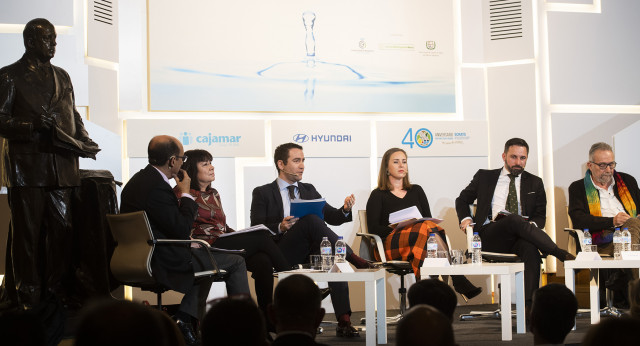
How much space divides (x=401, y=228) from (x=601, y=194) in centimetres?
180

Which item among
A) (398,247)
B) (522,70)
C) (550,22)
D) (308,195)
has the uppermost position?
(550,22)

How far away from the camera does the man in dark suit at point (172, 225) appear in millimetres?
4414

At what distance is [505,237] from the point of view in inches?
224

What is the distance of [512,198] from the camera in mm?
6188

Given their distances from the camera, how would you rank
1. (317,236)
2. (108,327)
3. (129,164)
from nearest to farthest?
(108,327)
(317,236)
(129,164)

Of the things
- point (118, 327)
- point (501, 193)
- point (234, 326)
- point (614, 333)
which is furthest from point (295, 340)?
point (501, 193)

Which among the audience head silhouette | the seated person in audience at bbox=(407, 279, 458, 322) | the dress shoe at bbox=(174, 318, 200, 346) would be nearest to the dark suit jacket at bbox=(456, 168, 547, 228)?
the dress shoe at bbox=(174, 318, 200, 346)

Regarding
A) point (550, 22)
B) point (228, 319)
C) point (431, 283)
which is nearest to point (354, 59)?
point (550, 22)

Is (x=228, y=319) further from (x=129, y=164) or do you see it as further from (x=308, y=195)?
(x=129, y=164)

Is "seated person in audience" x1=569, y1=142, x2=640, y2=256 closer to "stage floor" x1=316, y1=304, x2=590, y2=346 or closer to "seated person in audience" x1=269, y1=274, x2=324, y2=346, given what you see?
"stage floor" x1=316, y1=304, x2=590, y2=346

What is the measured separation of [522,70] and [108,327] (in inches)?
242

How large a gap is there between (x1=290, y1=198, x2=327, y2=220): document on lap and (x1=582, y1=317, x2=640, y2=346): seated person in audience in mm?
3619

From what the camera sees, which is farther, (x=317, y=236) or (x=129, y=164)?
(x=129, y=164)

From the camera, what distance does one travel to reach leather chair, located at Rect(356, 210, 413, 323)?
211 inches
